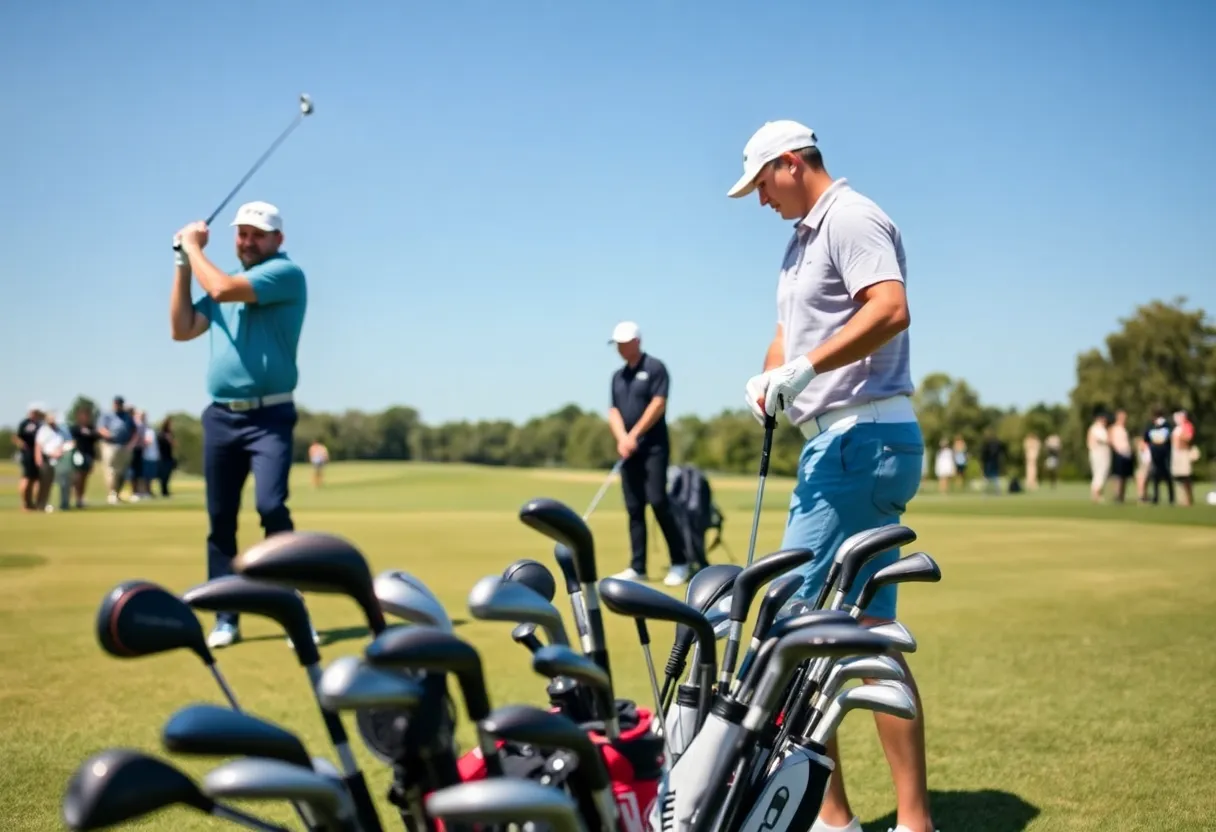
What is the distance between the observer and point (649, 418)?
433 inches

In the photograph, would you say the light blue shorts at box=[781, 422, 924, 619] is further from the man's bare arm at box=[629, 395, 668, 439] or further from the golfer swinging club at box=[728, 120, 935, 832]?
the man's bare arm at box=[629, 395, 668, 439]

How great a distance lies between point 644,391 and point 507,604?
915 centimetres

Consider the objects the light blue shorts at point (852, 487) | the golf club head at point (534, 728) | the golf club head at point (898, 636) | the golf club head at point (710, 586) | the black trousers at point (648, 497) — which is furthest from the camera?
the black trousers at point (648, 497)

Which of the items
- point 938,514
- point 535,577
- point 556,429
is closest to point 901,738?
point 535,577

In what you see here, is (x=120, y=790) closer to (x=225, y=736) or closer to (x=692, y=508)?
(x=225, y=736)

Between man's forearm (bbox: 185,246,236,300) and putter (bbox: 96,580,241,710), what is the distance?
15.0ft

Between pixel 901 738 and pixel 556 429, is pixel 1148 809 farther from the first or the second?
pixel 556 429

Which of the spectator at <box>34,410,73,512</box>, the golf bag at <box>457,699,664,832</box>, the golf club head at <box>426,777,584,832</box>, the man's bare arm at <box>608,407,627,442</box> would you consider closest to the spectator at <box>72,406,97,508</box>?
the spectator at <box>34,410,73,512</box>

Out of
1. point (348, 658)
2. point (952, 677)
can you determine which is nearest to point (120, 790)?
point (348, 658)

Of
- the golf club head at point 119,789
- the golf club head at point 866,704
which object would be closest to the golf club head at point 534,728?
the golf club head at point 119,789

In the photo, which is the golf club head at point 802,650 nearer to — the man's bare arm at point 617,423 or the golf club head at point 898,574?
the golf club head at point 898,574

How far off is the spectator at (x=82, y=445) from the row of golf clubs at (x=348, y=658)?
24153 mm

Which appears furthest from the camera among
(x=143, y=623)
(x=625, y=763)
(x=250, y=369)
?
(x=250, y=369)

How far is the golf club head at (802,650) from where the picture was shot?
2260 millimetres
